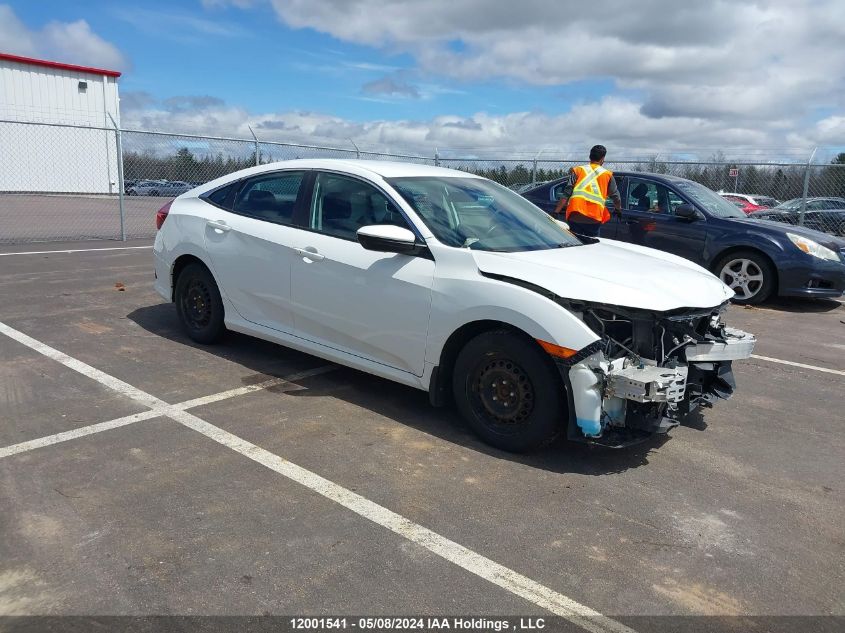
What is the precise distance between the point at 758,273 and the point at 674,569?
702 cm

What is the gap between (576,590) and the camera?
2.82 meters

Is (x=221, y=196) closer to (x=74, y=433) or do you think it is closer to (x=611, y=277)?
(x=74, y=433)

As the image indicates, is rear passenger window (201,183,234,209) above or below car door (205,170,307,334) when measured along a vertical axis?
above

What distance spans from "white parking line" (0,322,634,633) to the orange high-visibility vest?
18.0ft

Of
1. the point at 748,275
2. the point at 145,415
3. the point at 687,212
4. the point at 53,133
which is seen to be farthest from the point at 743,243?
the point at 53,133

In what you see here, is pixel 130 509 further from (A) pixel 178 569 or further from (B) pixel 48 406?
(B) pixel 48 406

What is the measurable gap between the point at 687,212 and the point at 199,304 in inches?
246

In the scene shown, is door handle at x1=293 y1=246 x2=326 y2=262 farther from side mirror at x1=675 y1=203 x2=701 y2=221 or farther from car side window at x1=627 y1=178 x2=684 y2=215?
car side window at x1=627 y1=178 x2=684 y2=215

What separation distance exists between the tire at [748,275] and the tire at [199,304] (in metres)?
6.52

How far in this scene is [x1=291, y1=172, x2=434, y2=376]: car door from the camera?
172 inches

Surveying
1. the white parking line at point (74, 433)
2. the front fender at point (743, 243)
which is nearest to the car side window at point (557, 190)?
the front fender at point (743, 243)

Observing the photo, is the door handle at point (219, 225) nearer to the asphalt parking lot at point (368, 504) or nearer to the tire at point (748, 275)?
the asphalt parking lot at point (368, 504)

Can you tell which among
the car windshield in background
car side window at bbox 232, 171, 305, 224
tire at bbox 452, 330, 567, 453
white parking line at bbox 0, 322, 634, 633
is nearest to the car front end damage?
tire at bbox 452, 330, 567, 453

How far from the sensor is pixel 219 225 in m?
5.60
